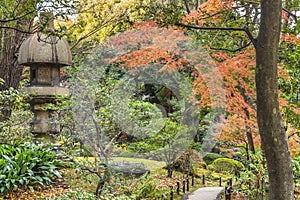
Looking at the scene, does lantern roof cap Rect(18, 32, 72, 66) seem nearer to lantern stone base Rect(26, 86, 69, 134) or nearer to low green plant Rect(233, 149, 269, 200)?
lantern stone base Rect(26, 86, 69, 134)

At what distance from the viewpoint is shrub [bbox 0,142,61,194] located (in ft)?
15.4

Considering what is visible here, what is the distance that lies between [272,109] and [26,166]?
4.17 meters

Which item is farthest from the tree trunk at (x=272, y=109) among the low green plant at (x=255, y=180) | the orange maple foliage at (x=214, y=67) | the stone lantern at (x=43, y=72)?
the stone lantern at (x=43, y=72)

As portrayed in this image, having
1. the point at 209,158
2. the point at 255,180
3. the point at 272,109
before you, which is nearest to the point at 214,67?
the point at 255,180

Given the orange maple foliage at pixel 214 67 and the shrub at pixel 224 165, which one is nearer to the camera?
the orange maple foliage at pixel 214 67

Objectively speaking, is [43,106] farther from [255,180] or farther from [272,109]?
[272,109]

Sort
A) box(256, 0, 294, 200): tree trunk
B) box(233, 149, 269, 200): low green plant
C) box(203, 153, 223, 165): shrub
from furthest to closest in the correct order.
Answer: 1. box(203, 153, 223, 165): shrub
2. box(233, 149, 269, 200): low green plant
3. box(256, 0, 294, 200): tree trunk

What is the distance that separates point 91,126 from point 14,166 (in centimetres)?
147

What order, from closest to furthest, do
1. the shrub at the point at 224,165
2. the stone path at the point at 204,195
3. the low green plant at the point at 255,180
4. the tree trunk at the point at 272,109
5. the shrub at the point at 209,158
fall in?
the tree trunk at the point at 272,109
the low green plant at the point at 255,180
the stone path at the point at 204,195
the shrub at the point at 224,165
the shrub at the point at 209,158

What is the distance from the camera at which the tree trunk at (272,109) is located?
1893 millimetres

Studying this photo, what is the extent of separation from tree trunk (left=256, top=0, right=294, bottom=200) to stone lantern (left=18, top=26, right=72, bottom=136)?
3900 mm

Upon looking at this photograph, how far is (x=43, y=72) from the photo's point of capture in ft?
18.1

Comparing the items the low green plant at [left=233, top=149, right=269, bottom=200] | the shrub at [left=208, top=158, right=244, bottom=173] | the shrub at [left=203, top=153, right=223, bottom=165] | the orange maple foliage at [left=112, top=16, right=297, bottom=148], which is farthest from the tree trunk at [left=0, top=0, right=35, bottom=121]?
the shrub at [left=203, top=153, right=223, bottom=165]

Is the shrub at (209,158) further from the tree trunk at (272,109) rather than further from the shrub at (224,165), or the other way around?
the tree trunk at (272,109)
